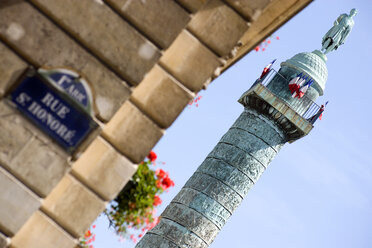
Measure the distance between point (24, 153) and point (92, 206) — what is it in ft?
2.15

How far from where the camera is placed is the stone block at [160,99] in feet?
18.0

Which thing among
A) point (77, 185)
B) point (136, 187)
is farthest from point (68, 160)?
point (136, 187)

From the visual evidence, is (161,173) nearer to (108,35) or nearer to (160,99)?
(160,99)

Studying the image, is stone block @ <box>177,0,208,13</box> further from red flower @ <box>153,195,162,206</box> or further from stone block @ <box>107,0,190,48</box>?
red flower @ <box>153,195,162,206</box>

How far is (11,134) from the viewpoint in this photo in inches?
200

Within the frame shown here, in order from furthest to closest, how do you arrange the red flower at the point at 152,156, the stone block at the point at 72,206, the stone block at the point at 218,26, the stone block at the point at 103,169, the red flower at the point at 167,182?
the red flower at the point at 167,182, the red flower at the point at 152,156, the stone block at the point at 218,26, the stone block at the point at 103,169, the stone block at the point at 72,206

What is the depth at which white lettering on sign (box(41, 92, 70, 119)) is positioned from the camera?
5.19 meters

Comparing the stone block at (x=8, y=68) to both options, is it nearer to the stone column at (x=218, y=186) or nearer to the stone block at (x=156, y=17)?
the stone block at (x=156, y=17)

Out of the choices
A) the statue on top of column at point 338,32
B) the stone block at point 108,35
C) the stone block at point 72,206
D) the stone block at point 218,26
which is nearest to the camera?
the stone block at point 108,35

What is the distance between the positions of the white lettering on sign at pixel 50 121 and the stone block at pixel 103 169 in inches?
10.1

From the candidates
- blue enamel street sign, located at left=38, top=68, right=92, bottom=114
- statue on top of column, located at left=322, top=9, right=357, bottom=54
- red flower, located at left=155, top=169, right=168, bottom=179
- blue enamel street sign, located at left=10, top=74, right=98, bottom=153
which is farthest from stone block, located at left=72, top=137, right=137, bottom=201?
statue on top of column, located at left=322, top=9, right=357, bottom=54

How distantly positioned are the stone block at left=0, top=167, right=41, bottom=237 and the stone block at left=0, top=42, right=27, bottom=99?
2.12 ft

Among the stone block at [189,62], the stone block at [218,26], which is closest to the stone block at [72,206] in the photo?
the stone block at [189,62]

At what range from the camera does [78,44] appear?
17.1 ft
